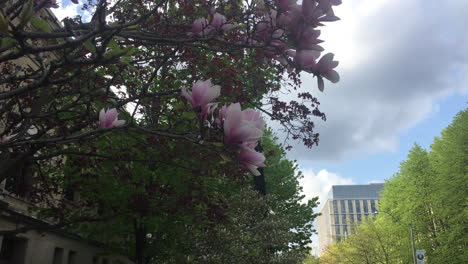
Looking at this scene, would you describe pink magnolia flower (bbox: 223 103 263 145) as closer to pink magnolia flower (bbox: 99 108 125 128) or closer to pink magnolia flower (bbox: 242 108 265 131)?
pink magnolia flower (bbox: 242 108 265 131)

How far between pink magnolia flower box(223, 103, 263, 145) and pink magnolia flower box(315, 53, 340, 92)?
0.59 metres

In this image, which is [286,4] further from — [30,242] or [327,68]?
[30,242]

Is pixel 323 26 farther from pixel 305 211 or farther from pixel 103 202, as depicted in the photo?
pixel 305 211

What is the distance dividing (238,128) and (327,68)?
721 millimetres

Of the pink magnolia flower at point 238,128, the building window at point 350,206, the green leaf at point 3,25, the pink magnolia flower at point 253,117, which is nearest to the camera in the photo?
the green leaf at point 3,25

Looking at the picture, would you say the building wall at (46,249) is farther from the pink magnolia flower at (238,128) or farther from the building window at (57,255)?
the pink magnolia flower at (238,128)

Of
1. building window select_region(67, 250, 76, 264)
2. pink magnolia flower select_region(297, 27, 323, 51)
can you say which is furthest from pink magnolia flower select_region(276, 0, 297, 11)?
building window select_region(67, 250, 76, 264)

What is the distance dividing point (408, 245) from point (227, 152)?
36.0 m

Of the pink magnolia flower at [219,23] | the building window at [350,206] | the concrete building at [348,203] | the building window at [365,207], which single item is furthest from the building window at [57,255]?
the building window at [350,206]

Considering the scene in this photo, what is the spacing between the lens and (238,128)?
6.83ft

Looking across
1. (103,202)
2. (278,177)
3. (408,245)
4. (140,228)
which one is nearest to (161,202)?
(103,202)

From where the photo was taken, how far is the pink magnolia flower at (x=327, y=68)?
7.92 feet

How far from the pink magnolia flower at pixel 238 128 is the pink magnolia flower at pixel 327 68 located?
23.1 inches

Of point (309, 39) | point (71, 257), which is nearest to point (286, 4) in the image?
point (309, 39)
